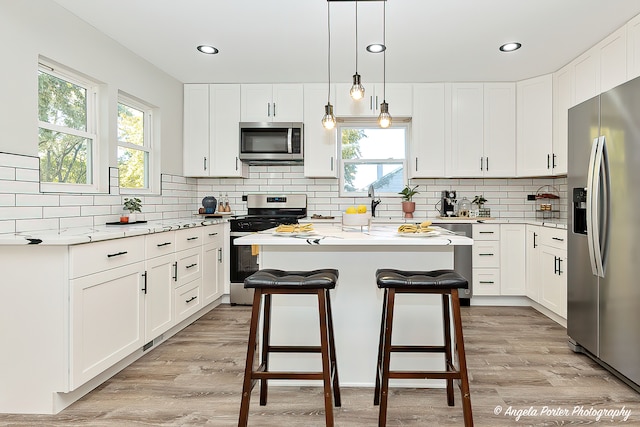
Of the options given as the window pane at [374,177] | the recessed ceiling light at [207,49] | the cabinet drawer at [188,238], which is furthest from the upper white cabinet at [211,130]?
the window pane at [374,177]

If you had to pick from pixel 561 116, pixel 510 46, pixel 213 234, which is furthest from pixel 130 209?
pixel 561 116

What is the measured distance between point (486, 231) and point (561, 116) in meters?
1.32

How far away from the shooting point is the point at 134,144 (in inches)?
146

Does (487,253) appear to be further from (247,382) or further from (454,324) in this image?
(247,382)

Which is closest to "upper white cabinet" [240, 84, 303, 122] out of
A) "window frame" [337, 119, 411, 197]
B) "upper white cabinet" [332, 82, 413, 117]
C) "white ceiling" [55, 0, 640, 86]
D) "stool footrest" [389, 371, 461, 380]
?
"white ceiling" [55, 0, 640, 86]

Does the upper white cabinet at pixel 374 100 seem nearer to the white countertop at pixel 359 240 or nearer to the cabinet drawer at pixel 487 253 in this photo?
the cabinet drawer at pixel 487 253

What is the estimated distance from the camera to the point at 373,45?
3373 mm

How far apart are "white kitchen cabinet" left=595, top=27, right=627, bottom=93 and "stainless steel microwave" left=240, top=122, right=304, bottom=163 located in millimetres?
2734

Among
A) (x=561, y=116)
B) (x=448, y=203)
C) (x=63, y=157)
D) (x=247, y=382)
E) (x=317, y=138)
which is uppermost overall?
(x=561, y=116)

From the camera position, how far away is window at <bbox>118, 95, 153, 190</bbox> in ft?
11.7

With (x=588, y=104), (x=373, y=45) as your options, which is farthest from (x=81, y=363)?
(x=588, y=104)

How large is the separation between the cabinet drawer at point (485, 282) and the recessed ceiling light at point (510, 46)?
211 centimetres

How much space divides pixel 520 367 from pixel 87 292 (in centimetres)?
264

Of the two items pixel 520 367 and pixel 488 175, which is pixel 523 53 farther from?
pixel 520 367
